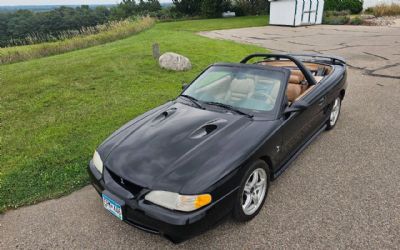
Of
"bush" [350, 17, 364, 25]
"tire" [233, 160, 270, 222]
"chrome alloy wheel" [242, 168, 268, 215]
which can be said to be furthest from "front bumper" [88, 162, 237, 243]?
"bush" [350, 17, 364, 25]

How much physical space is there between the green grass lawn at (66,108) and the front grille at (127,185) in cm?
121

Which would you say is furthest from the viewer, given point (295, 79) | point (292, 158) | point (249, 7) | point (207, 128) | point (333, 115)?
point (249, 7)

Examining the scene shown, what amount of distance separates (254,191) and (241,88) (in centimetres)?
129

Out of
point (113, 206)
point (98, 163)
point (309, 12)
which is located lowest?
point (113, 206)

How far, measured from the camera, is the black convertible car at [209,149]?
2410 millimetres

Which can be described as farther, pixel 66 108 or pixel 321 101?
pixel 66 108

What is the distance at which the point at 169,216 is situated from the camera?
2350 mm

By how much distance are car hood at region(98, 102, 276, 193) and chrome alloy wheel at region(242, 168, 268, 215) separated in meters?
0.33

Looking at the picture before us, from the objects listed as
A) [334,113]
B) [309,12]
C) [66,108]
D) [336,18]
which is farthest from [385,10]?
[66,108]

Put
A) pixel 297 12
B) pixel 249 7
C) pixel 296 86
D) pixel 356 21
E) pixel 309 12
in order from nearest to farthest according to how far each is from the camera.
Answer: pixel 296 86, pixel 356 21, pixel 297 12, pixel 309 12, pixel 249 7

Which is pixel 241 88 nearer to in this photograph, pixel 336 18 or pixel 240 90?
pixel 240 90

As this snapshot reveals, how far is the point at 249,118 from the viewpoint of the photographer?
3.21 metres

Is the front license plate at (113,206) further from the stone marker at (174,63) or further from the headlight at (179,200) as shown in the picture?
the stone marker at (174,63)

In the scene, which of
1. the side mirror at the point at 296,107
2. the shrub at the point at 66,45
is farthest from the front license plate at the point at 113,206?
the shrub at the point at 66,45
